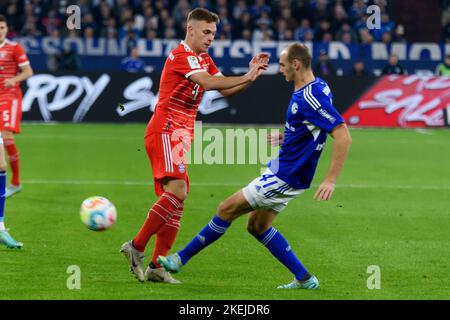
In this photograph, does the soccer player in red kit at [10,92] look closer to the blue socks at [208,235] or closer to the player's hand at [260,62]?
the blue socks at [208,235]

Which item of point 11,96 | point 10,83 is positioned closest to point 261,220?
point 10,83

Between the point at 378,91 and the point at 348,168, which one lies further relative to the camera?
the point at 378,91

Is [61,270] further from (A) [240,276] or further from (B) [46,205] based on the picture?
(B) [46,205]

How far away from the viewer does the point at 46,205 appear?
42.3 feet

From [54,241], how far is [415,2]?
2305 centimetres

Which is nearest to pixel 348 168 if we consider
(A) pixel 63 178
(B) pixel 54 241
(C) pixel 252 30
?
(A) pixel 63 178

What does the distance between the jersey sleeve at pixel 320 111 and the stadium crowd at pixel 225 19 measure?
65.9 feet

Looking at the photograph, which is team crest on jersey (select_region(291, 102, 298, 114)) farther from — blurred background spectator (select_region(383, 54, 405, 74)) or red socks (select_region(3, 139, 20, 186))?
blurred background spectator (select_region(383, 54, 405, 74))

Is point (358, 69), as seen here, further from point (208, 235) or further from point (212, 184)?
point (208, 235)

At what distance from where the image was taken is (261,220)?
818 centimetres

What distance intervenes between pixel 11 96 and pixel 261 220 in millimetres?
6949

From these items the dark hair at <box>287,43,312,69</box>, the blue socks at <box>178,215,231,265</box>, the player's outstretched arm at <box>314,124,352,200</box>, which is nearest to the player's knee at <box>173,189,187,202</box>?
the blue socks at <box>178,215,231,265</box>

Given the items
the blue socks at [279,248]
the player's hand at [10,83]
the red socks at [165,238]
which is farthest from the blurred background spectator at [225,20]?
the blue socks at [279,248]

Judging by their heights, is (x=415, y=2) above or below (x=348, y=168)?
above
